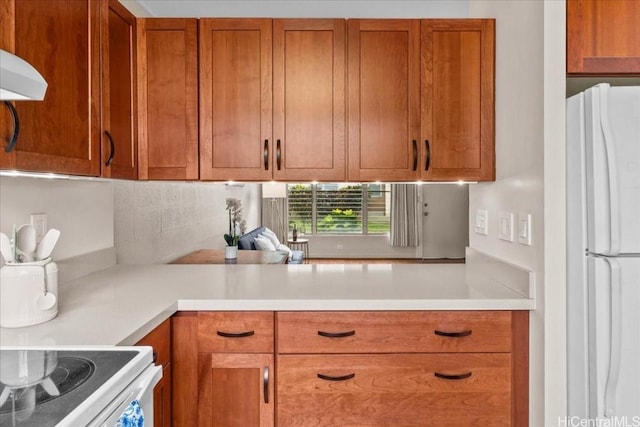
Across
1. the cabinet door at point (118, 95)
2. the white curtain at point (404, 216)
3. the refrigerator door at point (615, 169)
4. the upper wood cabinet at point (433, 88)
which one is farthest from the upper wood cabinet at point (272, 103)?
the white curtain at point (404, 216)

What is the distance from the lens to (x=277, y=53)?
2051mm

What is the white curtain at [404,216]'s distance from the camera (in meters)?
8.57

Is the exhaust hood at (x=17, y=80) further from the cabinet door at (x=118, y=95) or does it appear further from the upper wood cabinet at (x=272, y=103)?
the upper wood cabinet at (x=272, y=103)

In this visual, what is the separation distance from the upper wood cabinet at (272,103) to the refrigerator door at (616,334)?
43.7 inches

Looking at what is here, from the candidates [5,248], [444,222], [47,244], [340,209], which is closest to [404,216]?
[444,222]

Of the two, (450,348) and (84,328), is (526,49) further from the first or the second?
(84,328)

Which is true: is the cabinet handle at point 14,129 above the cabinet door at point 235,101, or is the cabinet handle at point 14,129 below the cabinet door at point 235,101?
below

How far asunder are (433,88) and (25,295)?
1.76 m

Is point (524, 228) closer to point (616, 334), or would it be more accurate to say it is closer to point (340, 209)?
point (616, 334)

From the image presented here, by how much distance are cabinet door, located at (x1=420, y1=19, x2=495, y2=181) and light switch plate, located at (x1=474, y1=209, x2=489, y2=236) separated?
23 cm

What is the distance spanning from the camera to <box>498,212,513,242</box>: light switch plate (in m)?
1.87

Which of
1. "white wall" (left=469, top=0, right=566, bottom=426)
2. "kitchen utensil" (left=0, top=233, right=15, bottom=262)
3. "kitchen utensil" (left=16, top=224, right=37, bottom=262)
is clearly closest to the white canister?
"kitchen utensil" (left=0, top=233, right=15, bottom=262)

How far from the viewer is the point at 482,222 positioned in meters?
2.21

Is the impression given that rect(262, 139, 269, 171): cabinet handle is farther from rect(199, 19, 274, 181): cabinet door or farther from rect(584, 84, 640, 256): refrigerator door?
rect(584, 84, 640, 256): refrigerator door
